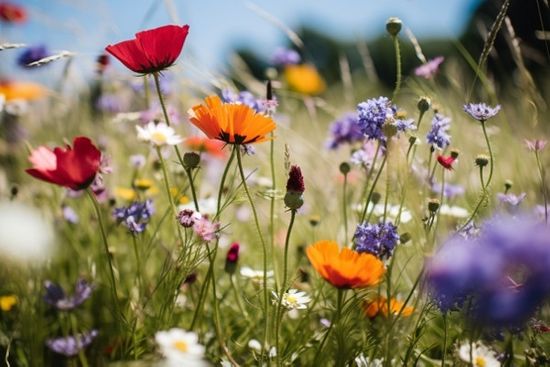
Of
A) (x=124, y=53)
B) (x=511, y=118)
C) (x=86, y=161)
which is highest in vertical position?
(x=124, y=53)

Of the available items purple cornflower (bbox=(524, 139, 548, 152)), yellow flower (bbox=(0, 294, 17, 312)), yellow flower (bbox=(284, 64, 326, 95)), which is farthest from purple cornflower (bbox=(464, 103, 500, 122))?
yellow flower (bbox=(284, 64, 326, 95))

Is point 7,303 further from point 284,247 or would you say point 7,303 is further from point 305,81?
point 305,81

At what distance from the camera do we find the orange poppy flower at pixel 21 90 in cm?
263

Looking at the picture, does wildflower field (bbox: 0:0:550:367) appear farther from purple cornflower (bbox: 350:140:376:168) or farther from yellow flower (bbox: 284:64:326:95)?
yellow flower (bbox: 284:64:326:95)

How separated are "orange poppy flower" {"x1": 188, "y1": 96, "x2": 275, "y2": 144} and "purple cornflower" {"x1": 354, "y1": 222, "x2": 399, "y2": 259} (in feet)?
0.82

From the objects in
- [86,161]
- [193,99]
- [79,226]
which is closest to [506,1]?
[86,161]

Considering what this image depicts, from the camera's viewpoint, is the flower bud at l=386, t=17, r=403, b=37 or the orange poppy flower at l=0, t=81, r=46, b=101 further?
the orange poppy flower at l=0, t=81, r=46, b=101

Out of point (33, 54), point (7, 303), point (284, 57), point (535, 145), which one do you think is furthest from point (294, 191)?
point (33, 54)

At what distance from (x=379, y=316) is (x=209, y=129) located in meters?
0.50

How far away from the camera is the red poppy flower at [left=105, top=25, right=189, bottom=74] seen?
0.87 meters

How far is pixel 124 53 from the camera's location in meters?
0.89

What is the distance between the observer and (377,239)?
3.10 ft

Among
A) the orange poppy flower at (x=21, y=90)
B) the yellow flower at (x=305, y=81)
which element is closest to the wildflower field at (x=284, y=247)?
the orange poppy flower at (x=21, y=90)

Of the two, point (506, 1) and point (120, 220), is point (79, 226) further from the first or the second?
point (506, 1)
